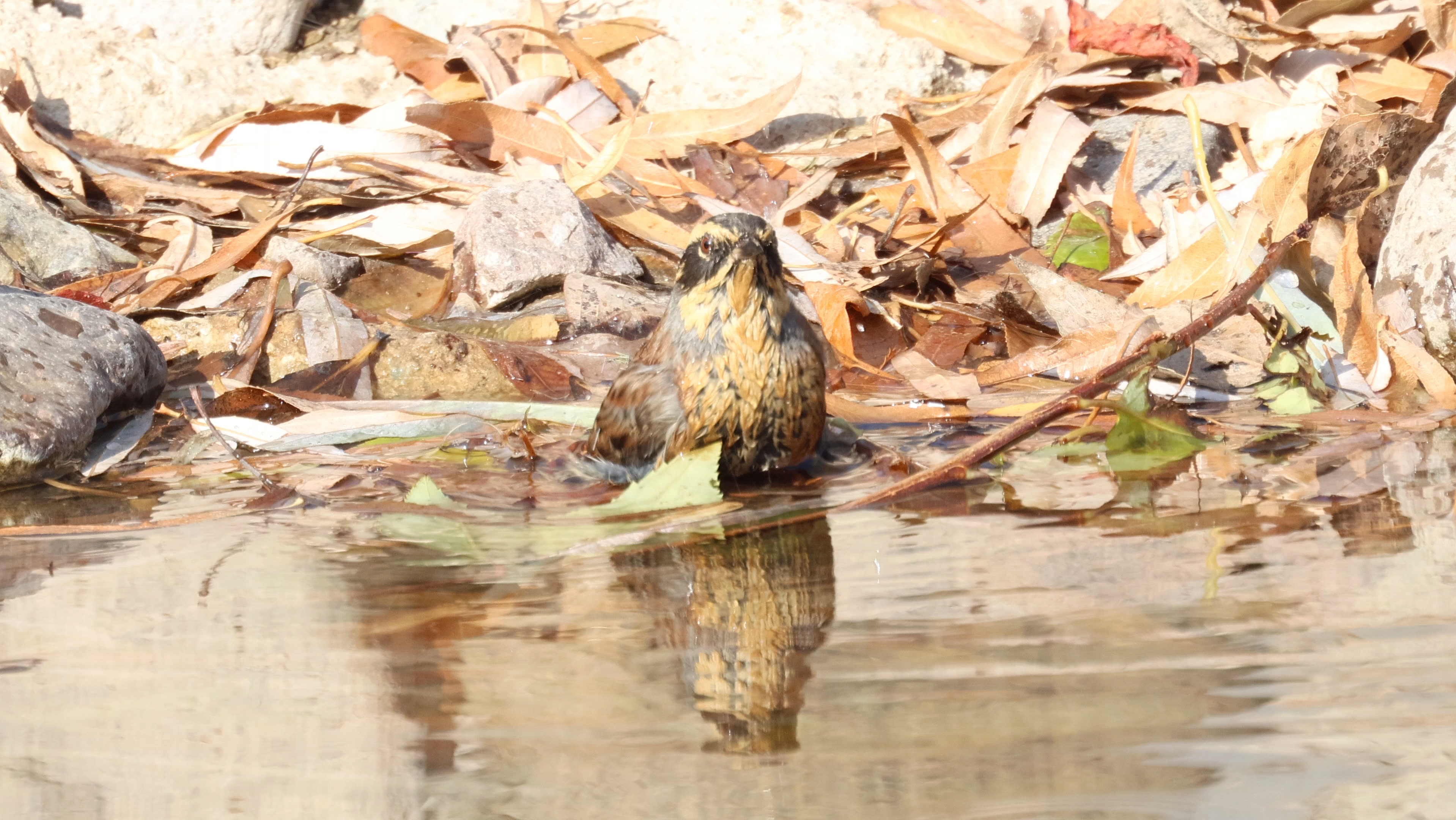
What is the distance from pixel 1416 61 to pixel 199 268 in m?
5.11

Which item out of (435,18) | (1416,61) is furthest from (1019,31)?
(435,18)

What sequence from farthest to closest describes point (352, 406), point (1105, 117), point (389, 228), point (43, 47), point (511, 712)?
point (43, 47), point (1105, 117), point (389, 228), point (352, 406), point (511, 712)

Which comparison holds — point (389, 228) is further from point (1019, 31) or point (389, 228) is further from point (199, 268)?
point (1019, 31)

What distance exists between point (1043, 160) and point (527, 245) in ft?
6.97

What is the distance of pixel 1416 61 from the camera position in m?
5.90

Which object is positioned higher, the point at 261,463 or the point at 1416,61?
the point at 1416,61

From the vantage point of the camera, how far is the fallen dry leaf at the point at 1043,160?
5.55 metres

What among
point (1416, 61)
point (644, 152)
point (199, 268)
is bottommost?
point (199, 268)

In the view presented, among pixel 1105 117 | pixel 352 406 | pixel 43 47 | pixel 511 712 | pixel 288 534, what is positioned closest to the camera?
pixel 511 712

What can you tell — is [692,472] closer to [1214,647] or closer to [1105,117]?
[1214,647]

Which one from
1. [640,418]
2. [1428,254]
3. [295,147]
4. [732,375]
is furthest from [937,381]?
[295,147]

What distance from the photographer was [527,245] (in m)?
5.23

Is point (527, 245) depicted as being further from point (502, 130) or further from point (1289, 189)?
point (1289, 189)

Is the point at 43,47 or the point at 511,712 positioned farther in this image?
the point at 43,47
